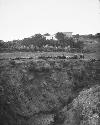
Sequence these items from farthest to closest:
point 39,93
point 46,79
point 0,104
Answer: point 46,79, point 39,93, point 0,104

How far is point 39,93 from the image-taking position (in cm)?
2919

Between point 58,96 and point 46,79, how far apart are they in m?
3.29

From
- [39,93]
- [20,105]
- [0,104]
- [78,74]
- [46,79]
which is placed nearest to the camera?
[0,104]

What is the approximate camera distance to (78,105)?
25859 mm

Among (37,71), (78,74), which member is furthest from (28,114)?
(78,74)

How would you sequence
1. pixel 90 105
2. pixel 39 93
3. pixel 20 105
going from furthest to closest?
pixel 39 93
pixel 20 105
pixel 90 105

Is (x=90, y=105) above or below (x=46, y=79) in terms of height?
below

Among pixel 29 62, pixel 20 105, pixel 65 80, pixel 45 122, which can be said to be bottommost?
pixel 45 122

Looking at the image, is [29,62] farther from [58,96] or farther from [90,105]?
[90,105]

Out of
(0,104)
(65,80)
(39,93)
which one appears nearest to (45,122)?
(39,93)

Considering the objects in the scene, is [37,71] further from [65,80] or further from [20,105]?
[20,105]

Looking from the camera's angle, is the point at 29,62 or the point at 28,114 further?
the point at 29,62

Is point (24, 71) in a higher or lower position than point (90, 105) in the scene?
higher

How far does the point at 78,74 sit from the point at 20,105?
11609 millimetres
